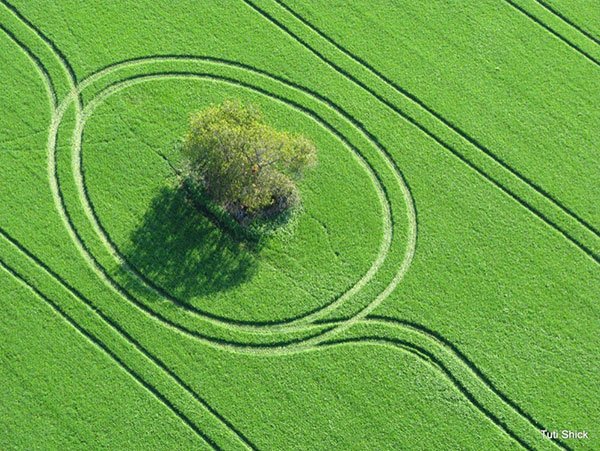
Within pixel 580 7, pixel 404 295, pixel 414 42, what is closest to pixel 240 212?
pixel 404 295

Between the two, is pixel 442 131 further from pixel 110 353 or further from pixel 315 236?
pixel 110 353

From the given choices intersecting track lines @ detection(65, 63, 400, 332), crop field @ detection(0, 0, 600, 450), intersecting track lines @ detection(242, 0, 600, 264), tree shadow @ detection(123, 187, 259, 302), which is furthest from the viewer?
intersecting track lines @ detection(242, 0, 600, 264)

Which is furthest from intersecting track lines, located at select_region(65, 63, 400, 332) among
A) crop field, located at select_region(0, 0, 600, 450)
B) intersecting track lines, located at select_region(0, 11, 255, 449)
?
intersecting track lines, located at select_region(0, 11, 255, 449)

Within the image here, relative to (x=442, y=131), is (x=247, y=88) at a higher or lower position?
lower

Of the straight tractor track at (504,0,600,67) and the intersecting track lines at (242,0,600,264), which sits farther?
the straight tractor track at (504,0,600,67)

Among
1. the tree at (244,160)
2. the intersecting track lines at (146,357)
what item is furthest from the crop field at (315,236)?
the tree at (244,160)

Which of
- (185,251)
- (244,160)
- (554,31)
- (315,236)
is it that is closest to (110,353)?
(185,251)

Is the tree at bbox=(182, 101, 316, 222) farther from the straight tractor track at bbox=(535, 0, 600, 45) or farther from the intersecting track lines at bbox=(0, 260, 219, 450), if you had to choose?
the straight tractor track at bbox=(535, 0, 600, 45)
